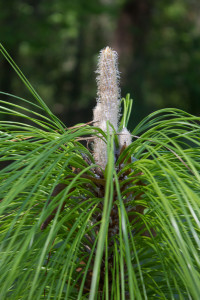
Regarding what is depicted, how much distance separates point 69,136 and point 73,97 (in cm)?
832

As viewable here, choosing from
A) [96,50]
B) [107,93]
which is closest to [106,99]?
[107,93]

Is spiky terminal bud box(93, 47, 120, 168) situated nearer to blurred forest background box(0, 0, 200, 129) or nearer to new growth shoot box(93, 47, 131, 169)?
new growth shoot box(93, 47, 131, 169)

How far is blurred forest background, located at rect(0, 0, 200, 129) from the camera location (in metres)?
6.56

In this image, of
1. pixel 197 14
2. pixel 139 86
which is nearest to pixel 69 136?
pixel 139 86

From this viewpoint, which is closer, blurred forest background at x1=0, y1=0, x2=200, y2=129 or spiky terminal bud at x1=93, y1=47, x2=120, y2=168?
spiky terminal bud at x1=93, y1=47, x2=120, y2=168

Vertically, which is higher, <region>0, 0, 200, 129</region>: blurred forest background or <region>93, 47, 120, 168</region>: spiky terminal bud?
<region>0, 0, 200, 129</region>: blurred forest background

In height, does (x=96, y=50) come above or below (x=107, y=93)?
above

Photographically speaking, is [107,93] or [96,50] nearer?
[107,93]

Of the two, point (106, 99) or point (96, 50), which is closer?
point (106, 99)

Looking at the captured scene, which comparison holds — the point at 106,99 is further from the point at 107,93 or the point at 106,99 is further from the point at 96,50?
the point at 96,50

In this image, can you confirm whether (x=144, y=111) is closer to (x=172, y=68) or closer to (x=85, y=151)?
(x=172, y=68)

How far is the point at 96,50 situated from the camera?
376 inches

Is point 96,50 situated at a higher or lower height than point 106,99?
higher

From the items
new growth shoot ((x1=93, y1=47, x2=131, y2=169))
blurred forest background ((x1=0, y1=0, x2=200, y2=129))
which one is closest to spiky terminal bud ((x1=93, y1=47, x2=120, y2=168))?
new growth shoot ((x1=93, y1=47, x2=131, y2=169))
